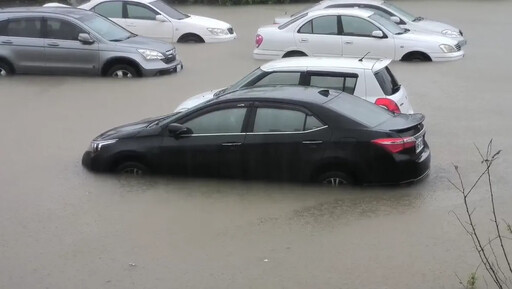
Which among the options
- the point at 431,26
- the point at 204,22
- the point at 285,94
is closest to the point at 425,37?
the point at 431,26

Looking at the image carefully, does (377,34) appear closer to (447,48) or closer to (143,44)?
(447,48)

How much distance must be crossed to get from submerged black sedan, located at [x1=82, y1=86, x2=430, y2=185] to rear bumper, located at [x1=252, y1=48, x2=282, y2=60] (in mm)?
7810

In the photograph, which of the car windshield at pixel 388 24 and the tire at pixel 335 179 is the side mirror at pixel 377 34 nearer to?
the car windshield at pixel 388 24

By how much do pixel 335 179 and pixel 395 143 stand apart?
865mm

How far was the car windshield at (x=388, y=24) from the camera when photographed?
1819 centimetres

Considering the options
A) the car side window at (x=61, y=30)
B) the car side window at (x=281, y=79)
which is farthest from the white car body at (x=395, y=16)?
the car side window at (x=281, y=79)

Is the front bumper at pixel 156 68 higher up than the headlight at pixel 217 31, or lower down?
lower down

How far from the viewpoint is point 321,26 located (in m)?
18.1

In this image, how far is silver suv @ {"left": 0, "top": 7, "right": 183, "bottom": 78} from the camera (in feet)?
57.8

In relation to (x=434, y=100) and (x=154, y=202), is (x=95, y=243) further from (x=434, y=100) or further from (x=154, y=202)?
(x=434, y=100)

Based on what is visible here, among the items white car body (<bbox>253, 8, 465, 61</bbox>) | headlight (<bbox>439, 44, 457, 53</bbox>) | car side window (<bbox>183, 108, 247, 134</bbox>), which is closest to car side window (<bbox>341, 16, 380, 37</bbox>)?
white car body (<bbox>253, 8, 465, 61</bbox>)

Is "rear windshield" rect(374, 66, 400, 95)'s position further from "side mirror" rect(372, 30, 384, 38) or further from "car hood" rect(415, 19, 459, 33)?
"car hood" rect(415, 19, 459, 33)

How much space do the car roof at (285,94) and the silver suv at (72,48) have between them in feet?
24.9

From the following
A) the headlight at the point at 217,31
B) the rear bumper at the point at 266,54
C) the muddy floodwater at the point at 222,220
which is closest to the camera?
the muddy floodwater at the point at 222,220
